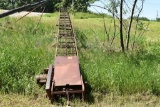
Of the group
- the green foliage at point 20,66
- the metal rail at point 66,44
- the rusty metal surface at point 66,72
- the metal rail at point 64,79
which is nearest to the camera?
the metal rail at point 64,79

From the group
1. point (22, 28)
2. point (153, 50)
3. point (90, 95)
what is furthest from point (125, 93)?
point (22, 28)

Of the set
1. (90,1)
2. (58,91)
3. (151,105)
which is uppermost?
(90,1)

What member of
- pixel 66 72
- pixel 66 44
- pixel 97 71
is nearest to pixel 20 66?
pixel 66 72

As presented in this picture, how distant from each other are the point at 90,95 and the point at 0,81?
1785mm

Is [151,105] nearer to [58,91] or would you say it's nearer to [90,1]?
[58,91]

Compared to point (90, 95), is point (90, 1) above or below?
above

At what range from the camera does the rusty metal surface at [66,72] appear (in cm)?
517

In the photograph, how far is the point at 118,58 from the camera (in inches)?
294

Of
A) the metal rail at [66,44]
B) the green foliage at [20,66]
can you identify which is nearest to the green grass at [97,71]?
the green foliage at [20,66]

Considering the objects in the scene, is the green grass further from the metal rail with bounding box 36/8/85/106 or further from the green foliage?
the metal rail with bounding box 36/8/85/106

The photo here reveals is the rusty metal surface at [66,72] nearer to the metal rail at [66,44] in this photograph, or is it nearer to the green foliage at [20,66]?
the green foliage at [20,66]

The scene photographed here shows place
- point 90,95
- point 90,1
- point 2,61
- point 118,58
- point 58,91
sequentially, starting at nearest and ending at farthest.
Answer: point 58,91 < point 90,95 < point 2,61 < point 118,58 < point 90,1

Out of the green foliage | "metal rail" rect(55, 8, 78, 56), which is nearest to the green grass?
the green foliage

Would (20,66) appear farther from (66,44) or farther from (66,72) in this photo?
(66,44)
